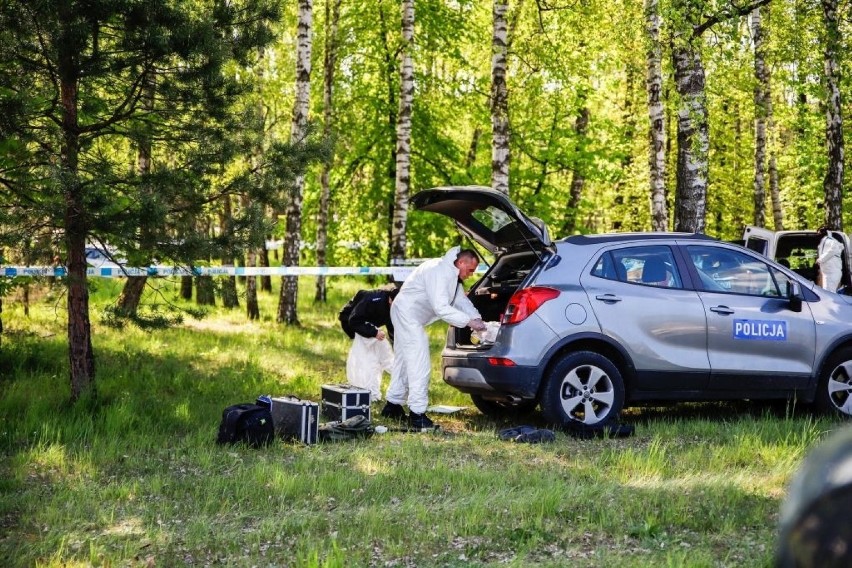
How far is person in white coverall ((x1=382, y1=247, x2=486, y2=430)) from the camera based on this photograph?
920cm

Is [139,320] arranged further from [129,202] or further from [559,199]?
[559,199]

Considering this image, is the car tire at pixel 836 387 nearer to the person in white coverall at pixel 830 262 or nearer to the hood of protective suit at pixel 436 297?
the hood of protective suit at pixel 436 297

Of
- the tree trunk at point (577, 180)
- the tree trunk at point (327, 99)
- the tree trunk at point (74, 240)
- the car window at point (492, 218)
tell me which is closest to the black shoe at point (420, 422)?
the car window at point (492, 218)

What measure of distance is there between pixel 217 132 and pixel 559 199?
1632 centimetres

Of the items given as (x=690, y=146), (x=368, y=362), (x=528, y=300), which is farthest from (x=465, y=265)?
(x=690, y=146)

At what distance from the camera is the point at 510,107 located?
24.9 m

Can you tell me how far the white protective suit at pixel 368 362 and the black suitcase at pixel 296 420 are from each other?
8.49 ft

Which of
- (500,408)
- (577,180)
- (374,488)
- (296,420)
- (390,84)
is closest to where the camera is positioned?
(374,488)

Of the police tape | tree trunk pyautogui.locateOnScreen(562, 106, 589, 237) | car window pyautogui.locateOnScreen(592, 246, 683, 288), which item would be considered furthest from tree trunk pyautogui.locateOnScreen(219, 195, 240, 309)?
tree trunk pyautogui.locateOnScreen(562, 106, 589, 237)

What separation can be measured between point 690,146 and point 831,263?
4.13m

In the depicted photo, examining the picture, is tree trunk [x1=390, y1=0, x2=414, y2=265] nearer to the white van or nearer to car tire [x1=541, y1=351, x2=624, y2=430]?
the white van

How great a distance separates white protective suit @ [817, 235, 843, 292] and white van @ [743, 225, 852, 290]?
84 millimetres

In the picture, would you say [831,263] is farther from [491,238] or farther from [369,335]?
[369,335]

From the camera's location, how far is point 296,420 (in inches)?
330
